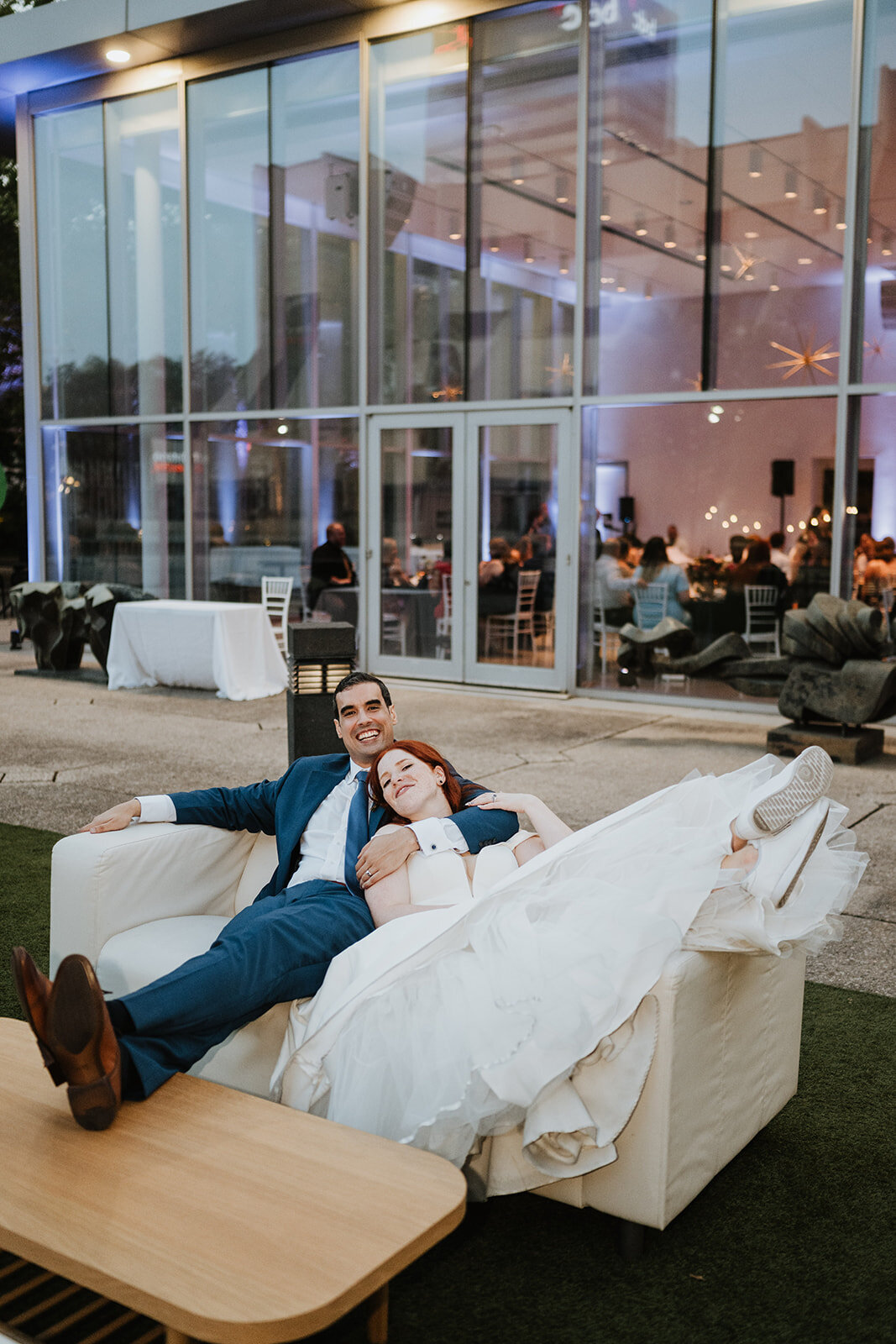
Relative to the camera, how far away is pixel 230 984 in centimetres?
240

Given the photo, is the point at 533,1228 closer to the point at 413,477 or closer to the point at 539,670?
the point at 539,670

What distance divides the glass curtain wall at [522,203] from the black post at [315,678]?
219 inches

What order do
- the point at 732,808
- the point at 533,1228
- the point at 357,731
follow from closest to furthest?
the point at 533,1228
the point at 732,808
the point at 357,731

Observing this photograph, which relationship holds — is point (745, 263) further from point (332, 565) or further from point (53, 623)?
point (53, 623)

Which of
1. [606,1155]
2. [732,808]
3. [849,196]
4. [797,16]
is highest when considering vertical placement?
[797,16]

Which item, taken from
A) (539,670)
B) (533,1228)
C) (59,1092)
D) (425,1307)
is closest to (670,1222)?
(533,1228)

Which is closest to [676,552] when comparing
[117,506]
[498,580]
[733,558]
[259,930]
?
[733,558]

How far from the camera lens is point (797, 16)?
9.23m

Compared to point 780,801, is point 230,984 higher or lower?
lower

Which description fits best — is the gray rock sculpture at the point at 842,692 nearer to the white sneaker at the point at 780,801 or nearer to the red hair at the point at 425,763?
the red hair at the point at 425,763

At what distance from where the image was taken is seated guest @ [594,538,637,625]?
10.3 m

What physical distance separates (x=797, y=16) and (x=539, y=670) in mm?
5435

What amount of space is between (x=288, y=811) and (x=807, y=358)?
24.3ft

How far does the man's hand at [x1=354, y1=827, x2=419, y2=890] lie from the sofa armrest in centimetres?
57
